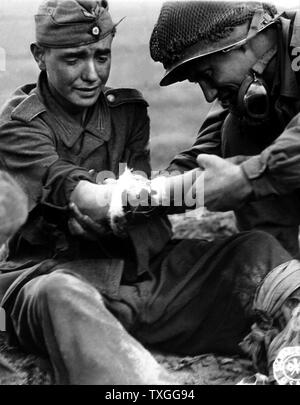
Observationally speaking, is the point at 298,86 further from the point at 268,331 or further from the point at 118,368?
the point at 118,368

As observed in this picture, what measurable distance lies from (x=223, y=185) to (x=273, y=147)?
0.20m

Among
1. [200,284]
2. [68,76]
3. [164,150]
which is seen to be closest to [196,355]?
[200,284]

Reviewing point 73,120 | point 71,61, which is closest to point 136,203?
point 73,120

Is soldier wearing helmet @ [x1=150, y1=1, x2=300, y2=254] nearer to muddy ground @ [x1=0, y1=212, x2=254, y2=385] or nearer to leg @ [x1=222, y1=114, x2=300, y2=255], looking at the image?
leg @ [x1=222, y1=114, x2=300, y2=255]

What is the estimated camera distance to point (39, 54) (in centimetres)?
396

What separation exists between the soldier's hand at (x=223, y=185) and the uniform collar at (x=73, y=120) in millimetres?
387

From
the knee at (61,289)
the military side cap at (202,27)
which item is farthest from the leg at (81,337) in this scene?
the military side cap at (202,27)

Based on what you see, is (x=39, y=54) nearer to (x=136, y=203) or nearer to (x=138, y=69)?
(x=138, y=69)

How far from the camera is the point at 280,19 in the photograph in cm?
393

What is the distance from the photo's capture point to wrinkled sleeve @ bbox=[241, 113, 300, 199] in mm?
3693

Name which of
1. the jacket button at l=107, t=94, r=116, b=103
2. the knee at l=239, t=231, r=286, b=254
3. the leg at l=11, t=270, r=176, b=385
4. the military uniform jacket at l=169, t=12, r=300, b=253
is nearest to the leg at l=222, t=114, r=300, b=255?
the military uniform jacket at l=169, t=12, r=300, b=253

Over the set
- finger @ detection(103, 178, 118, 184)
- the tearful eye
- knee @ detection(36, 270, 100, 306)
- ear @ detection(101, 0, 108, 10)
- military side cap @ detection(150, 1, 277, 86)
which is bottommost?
knee @ detection(36, 270, 100, 306)

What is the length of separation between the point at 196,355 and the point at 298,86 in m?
0.93

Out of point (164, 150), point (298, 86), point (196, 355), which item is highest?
point (298, 86)
